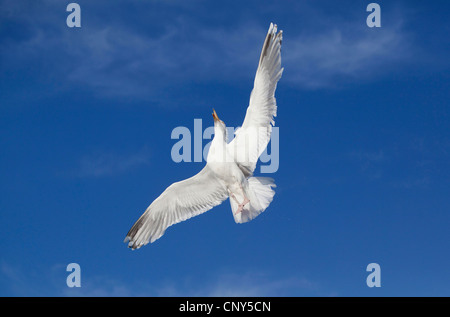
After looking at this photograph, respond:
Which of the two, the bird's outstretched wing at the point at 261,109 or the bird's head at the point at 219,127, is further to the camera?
the bird's head at the point at 219,127

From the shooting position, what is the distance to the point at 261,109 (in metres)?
→ 8.21

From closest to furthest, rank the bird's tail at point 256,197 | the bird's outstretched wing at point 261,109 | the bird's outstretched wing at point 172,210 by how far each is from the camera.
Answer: the bird's outstretched wing at point 261,109 → the bird's tail at point 256,197 → the bird's outstretched wing at point 172,210

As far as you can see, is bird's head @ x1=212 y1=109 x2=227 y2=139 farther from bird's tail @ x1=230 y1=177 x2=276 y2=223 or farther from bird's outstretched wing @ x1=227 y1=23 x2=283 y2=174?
bird's tail @ x1=230 y1=177 x2=276 y2=223

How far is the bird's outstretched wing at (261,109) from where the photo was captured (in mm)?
8078

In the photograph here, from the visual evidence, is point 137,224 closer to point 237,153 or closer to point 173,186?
point 173,186

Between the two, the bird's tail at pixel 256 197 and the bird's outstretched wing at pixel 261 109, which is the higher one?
the bird's outstretched wing at pixel 261 109

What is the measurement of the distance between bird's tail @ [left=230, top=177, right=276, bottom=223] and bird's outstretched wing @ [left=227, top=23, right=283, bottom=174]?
1.29ft

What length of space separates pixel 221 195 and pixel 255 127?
4.72 feet

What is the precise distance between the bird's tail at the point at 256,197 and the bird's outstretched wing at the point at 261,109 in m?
0.39

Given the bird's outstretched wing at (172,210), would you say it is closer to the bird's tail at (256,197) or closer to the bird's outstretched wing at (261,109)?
the bird's tail at (256,197)

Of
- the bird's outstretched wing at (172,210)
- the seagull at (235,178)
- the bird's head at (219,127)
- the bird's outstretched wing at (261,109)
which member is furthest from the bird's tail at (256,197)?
the bird's head at (219,127)
